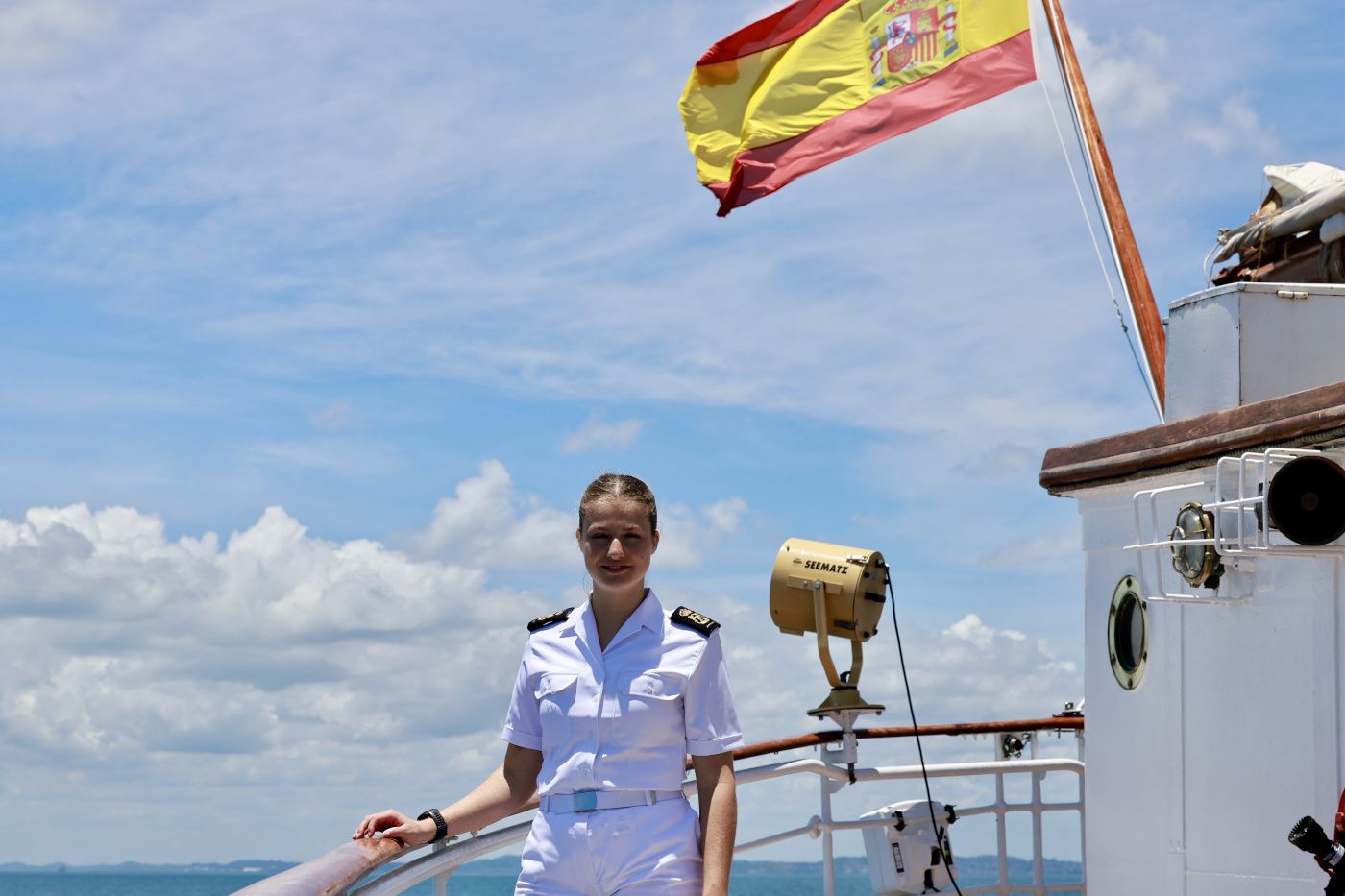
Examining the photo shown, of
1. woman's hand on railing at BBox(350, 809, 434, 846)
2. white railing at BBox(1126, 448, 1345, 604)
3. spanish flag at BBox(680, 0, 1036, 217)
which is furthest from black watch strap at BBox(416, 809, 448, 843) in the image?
spanish flag at BBox(680, 0, 1036, 217)

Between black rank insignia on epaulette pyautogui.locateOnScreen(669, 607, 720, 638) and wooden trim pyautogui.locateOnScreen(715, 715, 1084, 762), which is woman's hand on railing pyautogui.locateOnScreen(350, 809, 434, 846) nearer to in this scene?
black rank insignia on epaulette pyautogui.locateOnScreen(669, 607, 720, 638)

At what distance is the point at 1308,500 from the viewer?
407 cm

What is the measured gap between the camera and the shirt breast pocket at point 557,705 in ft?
10.1

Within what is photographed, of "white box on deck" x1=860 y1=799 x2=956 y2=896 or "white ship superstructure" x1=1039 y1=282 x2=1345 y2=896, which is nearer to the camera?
"white ship superstructure" x1=1039 y1=282 x2=1345 y2=896

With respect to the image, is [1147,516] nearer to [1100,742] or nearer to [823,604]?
[1100,742]

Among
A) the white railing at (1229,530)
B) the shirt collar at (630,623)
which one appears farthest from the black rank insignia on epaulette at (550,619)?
the white railing at (1229,530)

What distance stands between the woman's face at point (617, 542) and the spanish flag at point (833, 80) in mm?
6180

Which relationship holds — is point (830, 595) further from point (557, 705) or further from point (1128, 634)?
point (557, 705)

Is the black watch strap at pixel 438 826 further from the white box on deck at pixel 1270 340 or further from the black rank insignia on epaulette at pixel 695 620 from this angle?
the white box on deck at pixel 1270 340

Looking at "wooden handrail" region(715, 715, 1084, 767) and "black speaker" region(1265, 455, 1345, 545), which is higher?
"black speaker" region(1265, 455, 1345, 545)

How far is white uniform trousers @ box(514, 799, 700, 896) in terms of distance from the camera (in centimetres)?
294

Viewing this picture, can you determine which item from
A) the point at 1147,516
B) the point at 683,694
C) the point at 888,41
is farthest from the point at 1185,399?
the point at 888,41

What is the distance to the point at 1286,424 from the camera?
438 cm

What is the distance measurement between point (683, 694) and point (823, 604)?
12.3ft
